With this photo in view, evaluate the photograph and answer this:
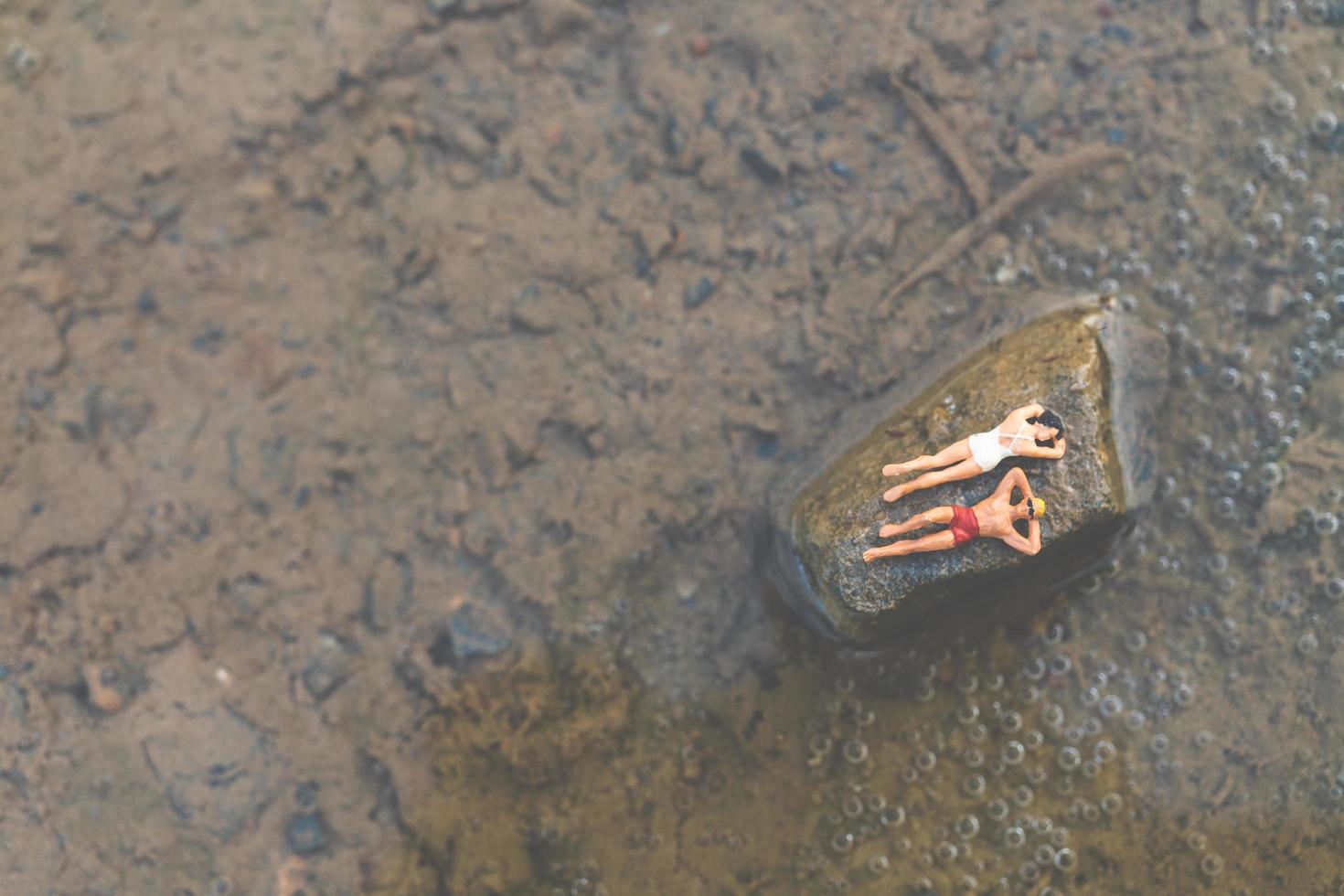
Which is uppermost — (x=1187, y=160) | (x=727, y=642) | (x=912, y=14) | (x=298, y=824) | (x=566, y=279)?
(x=912, y=14)

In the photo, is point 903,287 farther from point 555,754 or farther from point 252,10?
point 252,10

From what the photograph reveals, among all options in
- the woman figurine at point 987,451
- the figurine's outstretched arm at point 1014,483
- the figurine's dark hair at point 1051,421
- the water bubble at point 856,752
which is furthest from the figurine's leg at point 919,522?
the water bubble at point 856,752

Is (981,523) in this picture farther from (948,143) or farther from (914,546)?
(948,143)

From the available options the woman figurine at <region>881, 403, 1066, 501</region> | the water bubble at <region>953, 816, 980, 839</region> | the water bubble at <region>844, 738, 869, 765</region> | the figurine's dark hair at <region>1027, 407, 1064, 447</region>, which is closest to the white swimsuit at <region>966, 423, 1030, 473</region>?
the woman figurine at <region>881, 403, 1066, 501</region>

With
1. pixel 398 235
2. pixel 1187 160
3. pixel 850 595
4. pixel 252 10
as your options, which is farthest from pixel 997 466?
pixel 252 10

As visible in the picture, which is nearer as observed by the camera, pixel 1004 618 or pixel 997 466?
pixel 997 466

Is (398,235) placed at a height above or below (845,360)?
above

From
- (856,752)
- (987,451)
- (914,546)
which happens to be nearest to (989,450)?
(987,451)

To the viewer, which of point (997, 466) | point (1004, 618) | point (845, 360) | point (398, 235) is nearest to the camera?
point (997, 466)
